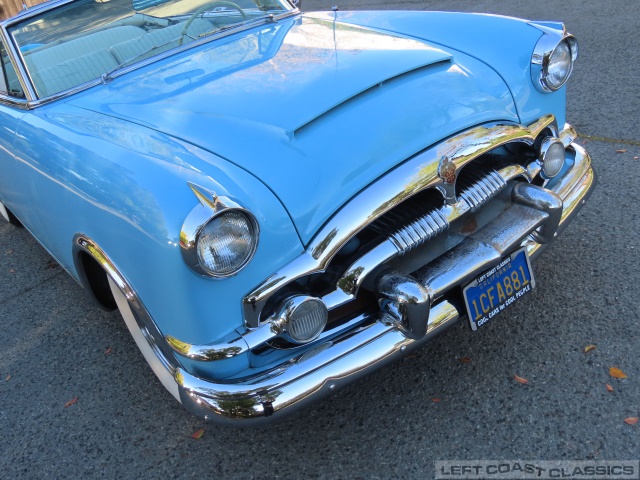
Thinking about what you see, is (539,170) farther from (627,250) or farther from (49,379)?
(49,379)

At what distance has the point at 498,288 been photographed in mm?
2178

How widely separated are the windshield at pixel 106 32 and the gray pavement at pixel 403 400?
1162mm

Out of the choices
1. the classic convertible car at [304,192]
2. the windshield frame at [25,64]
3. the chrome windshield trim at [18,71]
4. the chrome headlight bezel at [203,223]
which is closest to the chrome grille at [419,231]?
the classic convertible car at [304,192]

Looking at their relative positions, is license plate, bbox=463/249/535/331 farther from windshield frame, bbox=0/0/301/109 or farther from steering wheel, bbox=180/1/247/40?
steering wheel, bbox=180/1/247/40

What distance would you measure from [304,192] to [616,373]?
4.23 feet

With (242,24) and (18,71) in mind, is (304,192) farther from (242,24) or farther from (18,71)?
(18,71)

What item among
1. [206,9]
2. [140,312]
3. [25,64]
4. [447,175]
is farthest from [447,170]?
[25,64]

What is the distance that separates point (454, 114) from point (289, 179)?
0.65 meters

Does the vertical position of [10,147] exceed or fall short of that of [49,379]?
it exceeds it

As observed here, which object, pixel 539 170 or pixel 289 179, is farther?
pixel 539 170

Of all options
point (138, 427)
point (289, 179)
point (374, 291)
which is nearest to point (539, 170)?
point (374, 291)

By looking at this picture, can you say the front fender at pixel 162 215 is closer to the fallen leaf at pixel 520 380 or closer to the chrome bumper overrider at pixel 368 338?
the chrome bumper overrider at pixel 368 338

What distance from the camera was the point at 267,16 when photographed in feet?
10.7

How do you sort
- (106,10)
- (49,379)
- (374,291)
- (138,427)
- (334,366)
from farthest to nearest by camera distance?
(106,10)
(49,379)
(138,427)
(374,291)
(334,366)
